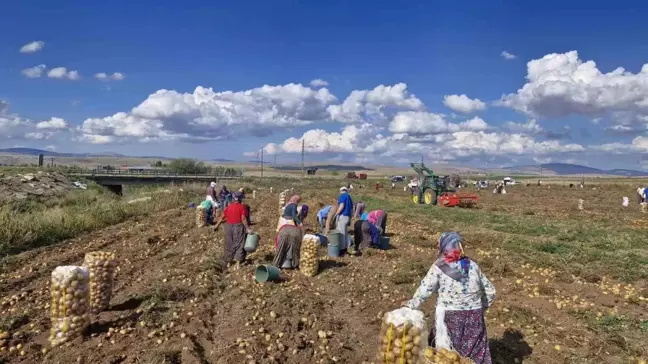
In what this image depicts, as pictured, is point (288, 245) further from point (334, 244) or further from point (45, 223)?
point (45, 223)

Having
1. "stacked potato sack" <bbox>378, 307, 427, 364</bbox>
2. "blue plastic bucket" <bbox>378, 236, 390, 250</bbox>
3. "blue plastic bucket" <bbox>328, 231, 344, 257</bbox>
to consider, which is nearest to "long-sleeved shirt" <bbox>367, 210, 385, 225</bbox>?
"blue plastic bucket" <bbox>378, 236, 390, 250</bbox>

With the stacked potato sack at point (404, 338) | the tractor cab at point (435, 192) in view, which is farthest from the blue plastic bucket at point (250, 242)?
the tractor cab at point (435, 192)

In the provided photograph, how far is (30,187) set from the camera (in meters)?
29.7

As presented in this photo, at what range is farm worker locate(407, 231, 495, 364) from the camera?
183 inches

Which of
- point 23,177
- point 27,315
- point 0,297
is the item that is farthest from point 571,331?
point 23,177

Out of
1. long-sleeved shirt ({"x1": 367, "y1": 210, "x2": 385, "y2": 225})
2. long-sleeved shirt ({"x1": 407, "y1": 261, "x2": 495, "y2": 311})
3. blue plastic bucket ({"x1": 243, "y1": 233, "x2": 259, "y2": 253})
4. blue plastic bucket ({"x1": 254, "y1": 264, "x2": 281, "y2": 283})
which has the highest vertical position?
long-sleeved shirt ({"x1": 407, "y1": 261, "x2": 495, "y2": 311})

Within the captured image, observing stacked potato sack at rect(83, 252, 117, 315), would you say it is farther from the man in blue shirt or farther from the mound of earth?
the mound of earth

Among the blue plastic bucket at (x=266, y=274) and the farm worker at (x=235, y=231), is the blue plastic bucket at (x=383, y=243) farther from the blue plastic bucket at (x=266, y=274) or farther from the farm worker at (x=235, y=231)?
the blue plastic bucket at (x=266, y=274)

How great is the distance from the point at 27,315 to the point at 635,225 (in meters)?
21.9

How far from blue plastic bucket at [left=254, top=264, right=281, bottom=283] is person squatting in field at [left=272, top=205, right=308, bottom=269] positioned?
1003 millimetres

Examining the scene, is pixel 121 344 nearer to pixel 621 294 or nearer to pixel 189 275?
pixel 189 275

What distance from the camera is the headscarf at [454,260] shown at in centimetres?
461

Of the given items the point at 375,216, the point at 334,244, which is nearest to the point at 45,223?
the point at 334,244

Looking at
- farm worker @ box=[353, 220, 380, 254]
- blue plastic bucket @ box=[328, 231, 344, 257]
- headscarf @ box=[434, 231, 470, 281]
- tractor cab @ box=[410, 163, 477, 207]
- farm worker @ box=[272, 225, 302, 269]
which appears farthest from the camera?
tractor cab @ box=[410, 163, 477, 207]
